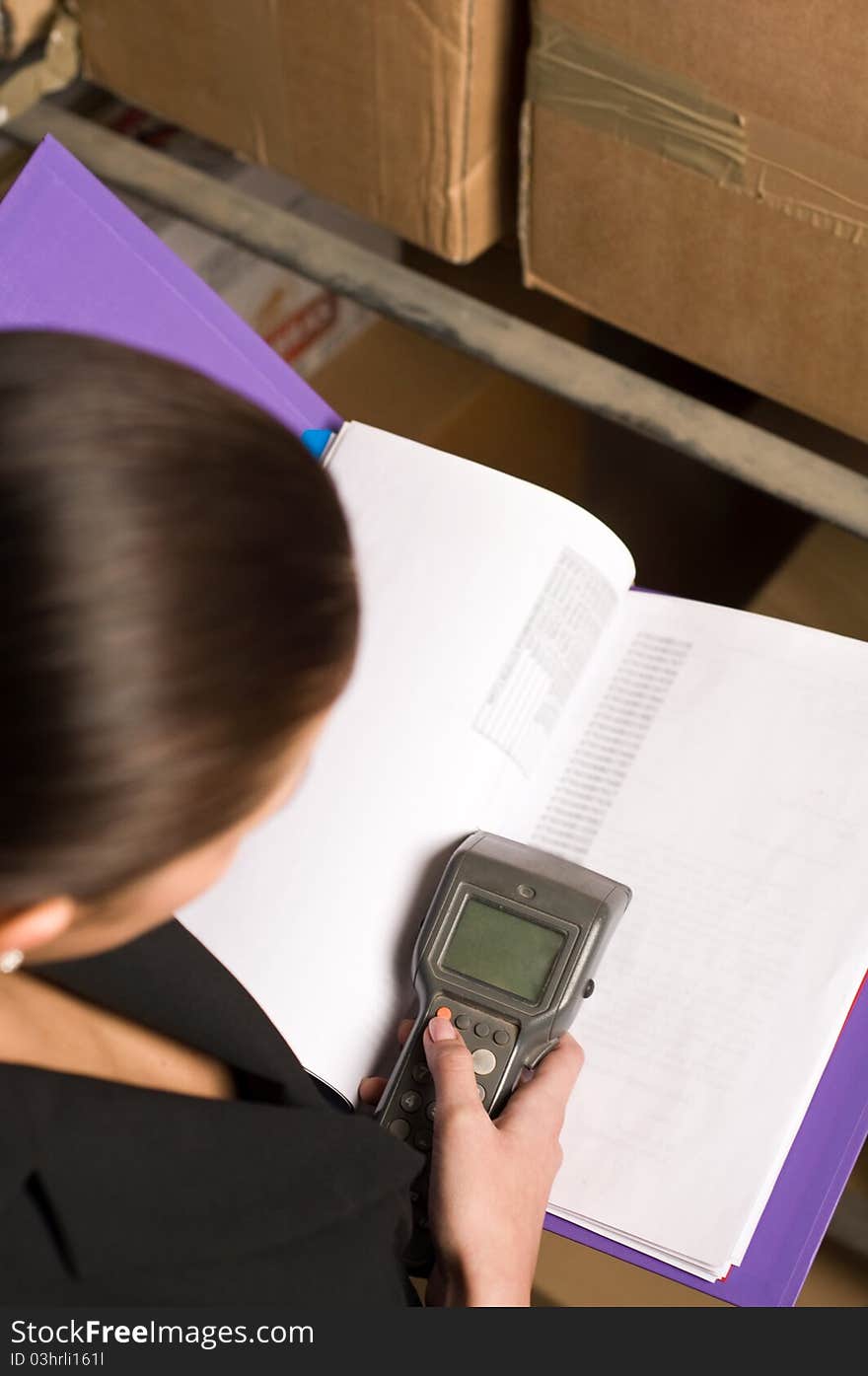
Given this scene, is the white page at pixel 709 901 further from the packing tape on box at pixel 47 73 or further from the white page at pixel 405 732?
the packing tape on box at pixel 47 73

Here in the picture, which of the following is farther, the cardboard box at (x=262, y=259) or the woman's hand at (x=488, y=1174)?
the cardboard box at (x=262, y=259)

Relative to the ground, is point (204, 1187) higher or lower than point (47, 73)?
lower

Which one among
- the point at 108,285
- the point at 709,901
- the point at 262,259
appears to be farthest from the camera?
the point at 262,259

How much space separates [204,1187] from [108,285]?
0.49 metres

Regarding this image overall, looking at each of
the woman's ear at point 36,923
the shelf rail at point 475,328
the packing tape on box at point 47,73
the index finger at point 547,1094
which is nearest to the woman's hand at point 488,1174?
the index finger at point 547,1094

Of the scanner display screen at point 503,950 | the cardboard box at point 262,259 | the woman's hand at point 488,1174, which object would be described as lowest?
the woman's hand at point 488,1174

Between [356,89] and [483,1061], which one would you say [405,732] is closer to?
[483,1061]

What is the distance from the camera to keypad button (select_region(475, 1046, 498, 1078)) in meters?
0.65

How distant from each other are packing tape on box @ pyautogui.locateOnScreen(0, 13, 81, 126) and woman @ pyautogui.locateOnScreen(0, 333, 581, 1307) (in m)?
0.64

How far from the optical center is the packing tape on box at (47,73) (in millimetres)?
953

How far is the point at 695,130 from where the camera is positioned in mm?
734

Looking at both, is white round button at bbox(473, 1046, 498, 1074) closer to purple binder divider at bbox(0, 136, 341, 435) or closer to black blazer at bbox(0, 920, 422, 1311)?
black blazer at bbox(0, 920, 422, 1311)

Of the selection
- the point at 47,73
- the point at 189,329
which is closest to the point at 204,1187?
the point at 189,329

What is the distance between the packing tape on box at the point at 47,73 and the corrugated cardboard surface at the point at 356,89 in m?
0.01
